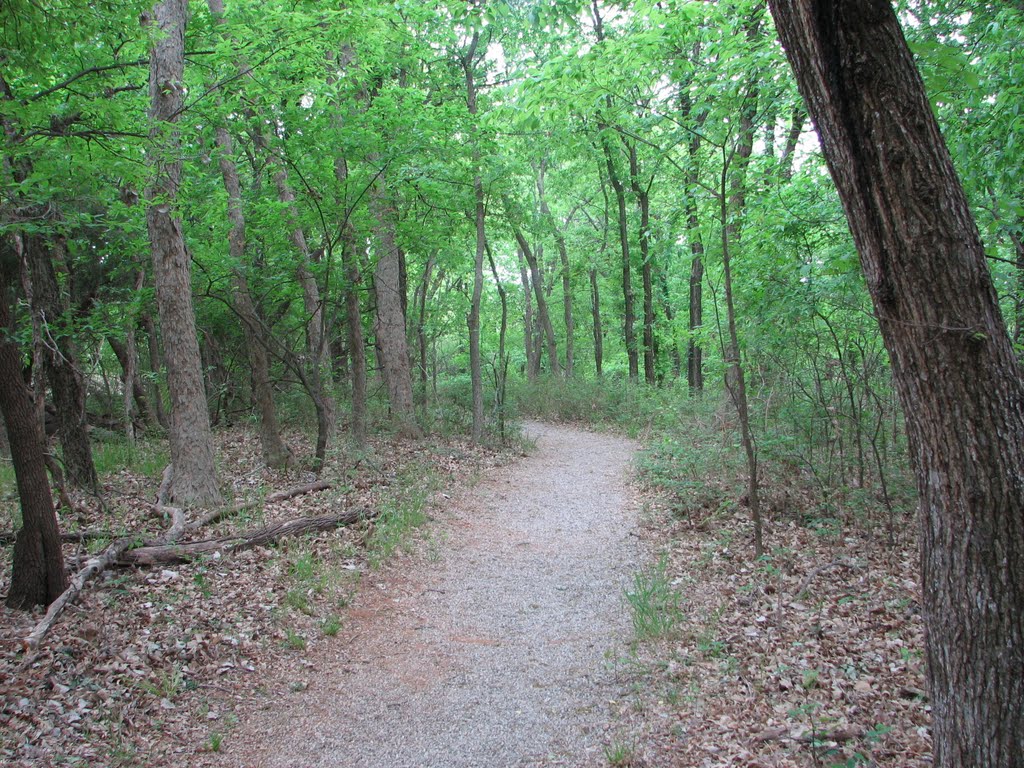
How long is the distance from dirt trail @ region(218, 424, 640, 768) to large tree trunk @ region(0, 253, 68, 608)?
2071 mm

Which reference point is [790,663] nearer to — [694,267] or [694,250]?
[694,250]

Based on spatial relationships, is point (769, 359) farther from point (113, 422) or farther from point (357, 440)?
point (113, 422)

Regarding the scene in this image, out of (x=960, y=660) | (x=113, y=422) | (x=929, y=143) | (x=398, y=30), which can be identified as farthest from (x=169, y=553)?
(x=113, y=422)

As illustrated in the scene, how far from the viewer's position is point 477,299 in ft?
43.6

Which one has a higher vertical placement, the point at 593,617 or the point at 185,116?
the point at 185,116

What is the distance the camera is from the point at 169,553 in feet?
20.6

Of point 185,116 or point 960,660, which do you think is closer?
point 960,660

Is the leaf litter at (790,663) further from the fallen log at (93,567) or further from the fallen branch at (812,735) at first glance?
the fallen log at (93,567)

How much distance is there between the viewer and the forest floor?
154 inches

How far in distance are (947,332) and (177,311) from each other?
8209mm

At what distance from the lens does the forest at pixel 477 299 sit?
2.62m

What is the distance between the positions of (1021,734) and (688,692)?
2.14m

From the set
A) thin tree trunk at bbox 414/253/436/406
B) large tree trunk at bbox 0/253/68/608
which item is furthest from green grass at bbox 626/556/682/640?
thin tree trunk at bbox 414/253/436/406

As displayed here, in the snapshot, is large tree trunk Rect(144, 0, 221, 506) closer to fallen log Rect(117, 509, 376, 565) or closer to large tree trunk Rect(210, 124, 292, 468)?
fallen log Rect(117, 509, 376, 565)
